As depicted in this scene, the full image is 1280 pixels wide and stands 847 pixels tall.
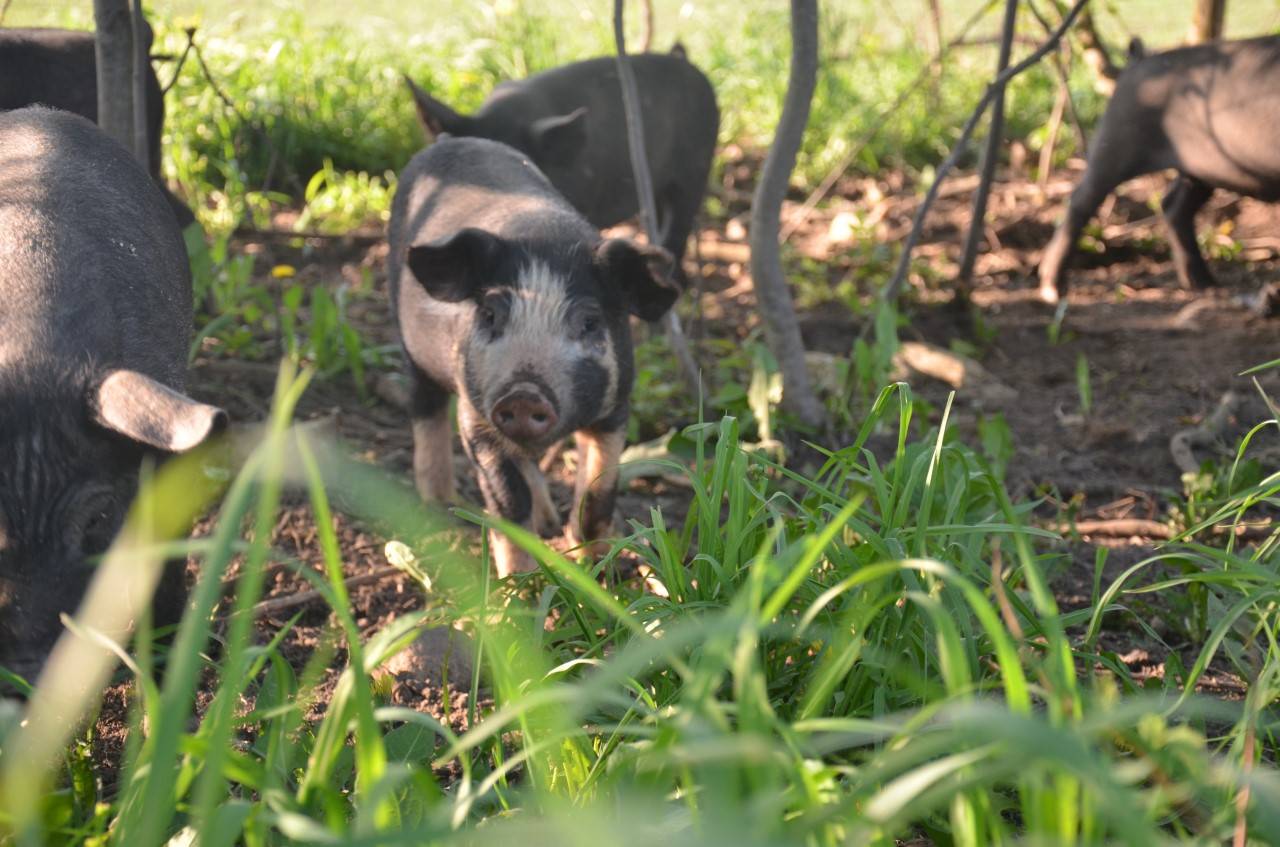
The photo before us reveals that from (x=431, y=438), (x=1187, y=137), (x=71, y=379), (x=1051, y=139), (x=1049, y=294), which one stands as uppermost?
(x=71, y=379)

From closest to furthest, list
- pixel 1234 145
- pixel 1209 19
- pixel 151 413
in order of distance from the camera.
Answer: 1. pixel 151 413
2. pixel 1234 145
3. pixel 1209 19

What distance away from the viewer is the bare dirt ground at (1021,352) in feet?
12.9

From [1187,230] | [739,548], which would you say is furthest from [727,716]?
[1187,230]

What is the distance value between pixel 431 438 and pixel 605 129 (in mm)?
2807

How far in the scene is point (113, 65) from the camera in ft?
15.0

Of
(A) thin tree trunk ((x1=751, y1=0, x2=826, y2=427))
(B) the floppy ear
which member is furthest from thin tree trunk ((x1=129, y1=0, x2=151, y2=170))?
(A) thin tree trunk ((x1=751, y1=0, x2=826, y2=427))

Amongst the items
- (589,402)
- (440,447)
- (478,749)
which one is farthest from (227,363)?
(478,749)

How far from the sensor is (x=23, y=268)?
10.3 ft

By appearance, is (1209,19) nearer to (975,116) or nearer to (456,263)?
(975,116)

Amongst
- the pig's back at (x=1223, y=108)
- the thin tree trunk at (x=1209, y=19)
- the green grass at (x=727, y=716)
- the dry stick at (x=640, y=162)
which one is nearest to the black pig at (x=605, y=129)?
the dry stick at (x=640, y=162)

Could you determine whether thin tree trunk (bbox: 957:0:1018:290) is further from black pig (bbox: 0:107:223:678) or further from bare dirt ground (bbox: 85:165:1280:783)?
black pig (bbox: 0:107:223:678)

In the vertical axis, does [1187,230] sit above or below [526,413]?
below

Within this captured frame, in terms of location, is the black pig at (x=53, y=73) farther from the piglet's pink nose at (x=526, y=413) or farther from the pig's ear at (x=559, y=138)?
the piglet's pink nose at (x=526, y=413)

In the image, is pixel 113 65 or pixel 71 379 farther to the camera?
Result: pixel 113 65
